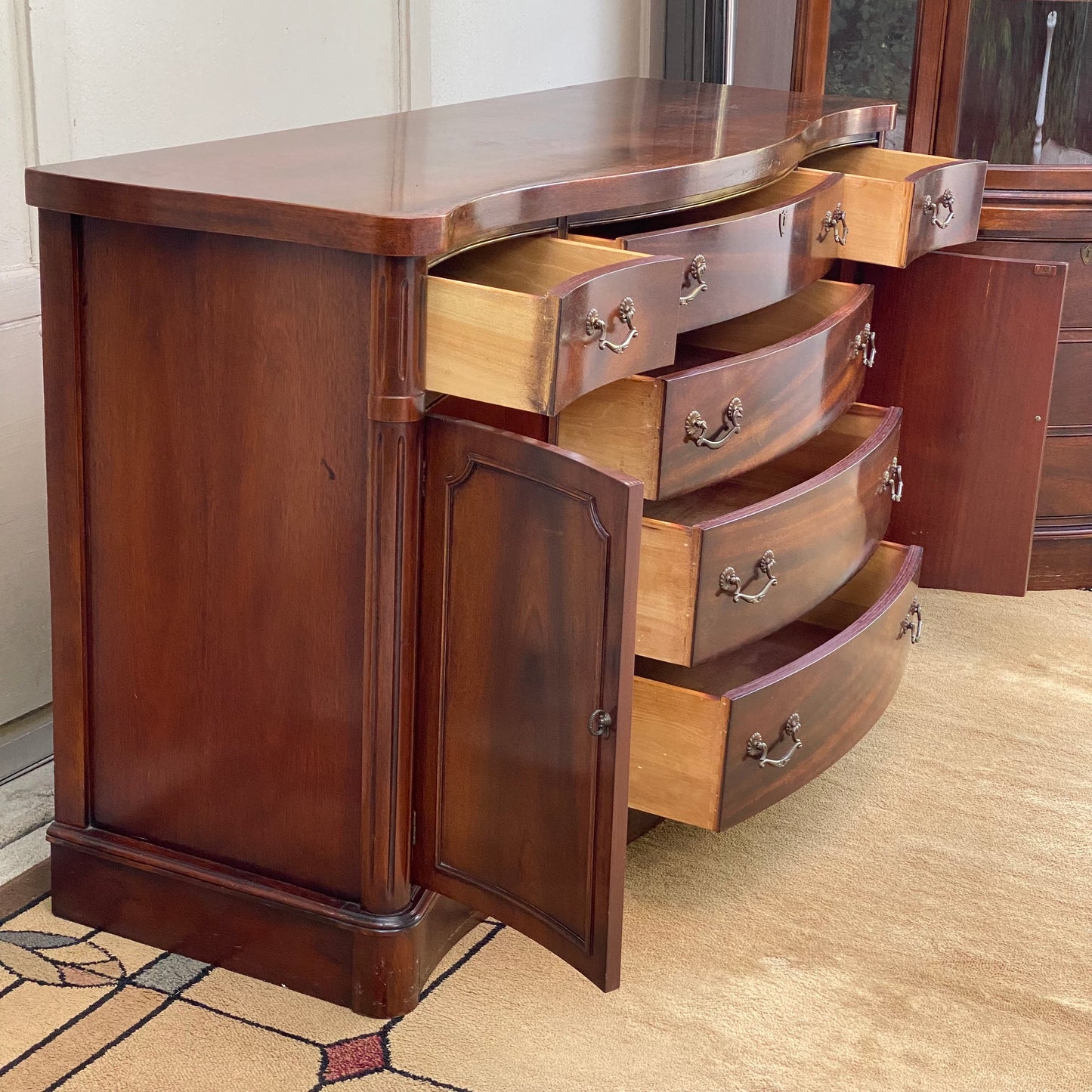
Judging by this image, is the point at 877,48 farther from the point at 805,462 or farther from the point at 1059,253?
the point at 805,462

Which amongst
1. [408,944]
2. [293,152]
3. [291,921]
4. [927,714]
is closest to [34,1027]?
[291,921]

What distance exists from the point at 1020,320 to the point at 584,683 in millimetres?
1362

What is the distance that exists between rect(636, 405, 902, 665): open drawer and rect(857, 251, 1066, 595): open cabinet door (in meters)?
0.30

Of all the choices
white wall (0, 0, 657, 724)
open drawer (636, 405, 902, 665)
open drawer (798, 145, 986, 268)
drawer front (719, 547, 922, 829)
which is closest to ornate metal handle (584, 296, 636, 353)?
open drawer (636, 405, 902, 665)

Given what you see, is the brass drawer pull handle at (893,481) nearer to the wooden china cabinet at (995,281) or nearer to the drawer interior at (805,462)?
the drawer interior at (805,462)

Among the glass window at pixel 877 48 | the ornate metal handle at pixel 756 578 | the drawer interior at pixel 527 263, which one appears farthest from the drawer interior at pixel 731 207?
the glass window at pixel 877 48

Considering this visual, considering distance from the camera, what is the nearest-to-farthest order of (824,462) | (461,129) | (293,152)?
(293,152), (461,129), (824,462)

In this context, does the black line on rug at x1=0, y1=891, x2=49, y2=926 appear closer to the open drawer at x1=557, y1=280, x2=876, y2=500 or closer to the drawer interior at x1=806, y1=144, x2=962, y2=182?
the open drawer at x1=557, y1=280, x2=876, y2=500

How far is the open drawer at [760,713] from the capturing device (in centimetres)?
178

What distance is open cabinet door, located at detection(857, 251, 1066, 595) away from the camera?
8.13 ft

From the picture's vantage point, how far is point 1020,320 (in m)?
2.47

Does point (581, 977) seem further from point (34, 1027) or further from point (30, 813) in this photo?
point (30, 813)

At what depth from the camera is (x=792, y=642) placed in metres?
2.25

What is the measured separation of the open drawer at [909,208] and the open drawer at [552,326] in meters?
0.66
